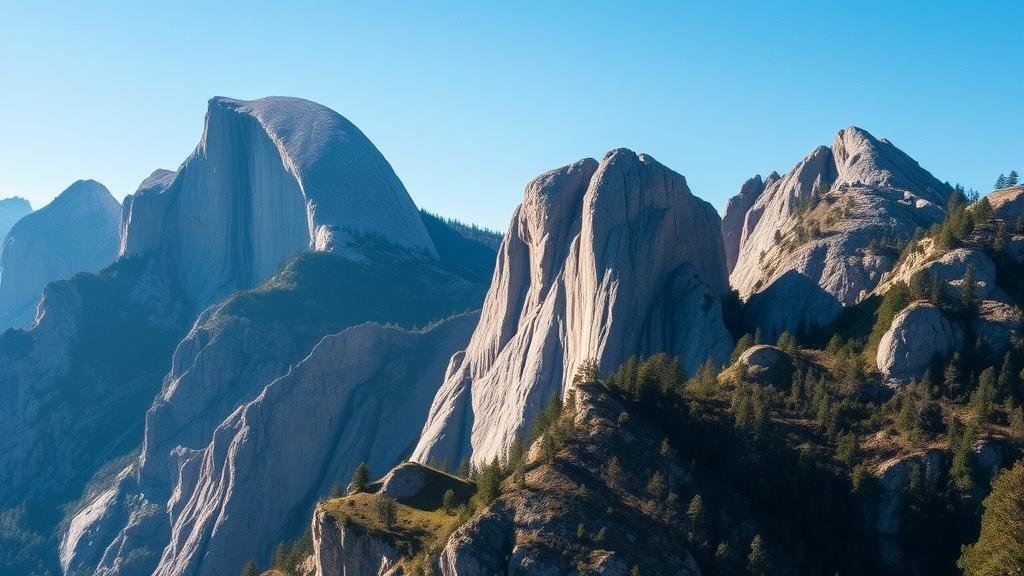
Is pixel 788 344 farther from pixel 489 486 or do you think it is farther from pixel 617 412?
pixel 489 486

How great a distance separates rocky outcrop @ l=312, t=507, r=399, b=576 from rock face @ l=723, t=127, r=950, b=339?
150 feet

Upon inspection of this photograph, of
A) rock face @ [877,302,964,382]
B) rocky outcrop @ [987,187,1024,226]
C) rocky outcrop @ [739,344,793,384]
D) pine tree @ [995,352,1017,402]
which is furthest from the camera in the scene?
rocky outcrop @ [987,187,1024,226]

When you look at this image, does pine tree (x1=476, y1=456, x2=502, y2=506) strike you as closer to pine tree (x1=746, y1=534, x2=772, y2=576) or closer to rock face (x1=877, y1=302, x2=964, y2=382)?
pine tree (x1=746, y1=534, x2=772, y2=576)

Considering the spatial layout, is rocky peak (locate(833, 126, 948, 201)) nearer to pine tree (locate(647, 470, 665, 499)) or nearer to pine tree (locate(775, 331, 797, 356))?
pine tree (locate(775, 331, 797, 356))

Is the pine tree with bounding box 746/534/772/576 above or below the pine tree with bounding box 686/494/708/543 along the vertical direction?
below

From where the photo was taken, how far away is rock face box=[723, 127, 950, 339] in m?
106

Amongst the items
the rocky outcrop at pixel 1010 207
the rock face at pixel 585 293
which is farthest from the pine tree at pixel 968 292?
the rock face at pixel 585 293

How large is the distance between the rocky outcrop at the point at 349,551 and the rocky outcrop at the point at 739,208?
303 ft

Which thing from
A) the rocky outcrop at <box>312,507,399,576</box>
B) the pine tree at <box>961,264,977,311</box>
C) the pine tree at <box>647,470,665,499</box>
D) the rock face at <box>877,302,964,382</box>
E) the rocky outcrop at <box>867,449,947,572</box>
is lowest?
the rocky outcrop at <box>312,507,399,576</box>

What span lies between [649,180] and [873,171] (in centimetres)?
3470

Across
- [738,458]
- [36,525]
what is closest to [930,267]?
[738,458]

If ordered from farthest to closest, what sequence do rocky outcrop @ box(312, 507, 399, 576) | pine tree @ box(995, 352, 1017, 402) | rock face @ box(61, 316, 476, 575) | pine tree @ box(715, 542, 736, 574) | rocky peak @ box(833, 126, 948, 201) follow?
1. rock face @ box(61, 316, 476, 575)
2. rocky peak @ box(833, 126, 948, 201)
3. pine tree @ box(995, 352, 1017, 402)
4. rocky outcrop @ box(312, 507, 399, 576)
5. pine tree @ box(715, 542, 736, 574)

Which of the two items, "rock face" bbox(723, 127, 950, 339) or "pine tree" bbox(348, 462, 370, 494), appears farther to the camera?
"rock face" bbox(723, 127, 950, 339)

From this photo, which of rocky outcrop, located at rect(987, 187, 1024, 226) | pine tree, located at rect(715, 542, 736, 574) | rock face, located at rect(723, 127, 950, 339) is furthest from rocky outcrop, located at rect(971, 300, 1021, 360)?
pine tree, located at rect(715, 542, 736, 574)
